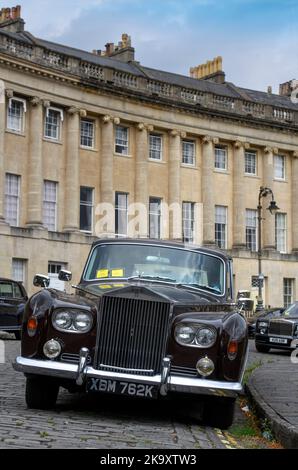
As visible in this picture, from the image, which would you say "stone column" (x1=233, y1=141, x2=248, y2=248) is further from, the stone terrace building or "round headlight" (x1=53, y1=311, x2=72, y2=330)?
"round headlight" (x1=53, y1=311, x2=72, y2=330)

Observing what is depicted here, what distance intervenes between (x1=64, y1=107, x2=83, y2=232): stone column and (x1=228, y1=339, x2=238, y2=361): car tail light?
1429 inches

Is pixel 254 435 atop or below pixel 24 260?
below

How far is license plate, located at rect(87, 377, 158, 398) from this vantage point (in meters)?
8.40

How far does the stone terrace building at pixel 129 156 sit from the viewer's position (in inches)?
1688

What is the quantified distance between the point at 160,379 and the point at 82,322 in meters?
1.06

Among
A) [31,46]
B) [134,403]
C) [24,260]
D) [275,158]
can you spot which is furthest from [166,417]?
[275,158]

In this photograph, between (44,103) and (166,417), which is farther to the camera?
(44,103)

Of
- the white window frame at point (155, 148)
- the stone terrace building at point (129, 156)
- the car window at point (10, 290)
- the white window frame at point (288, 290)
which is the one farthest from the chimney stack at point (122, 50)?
the car window at point (10, 290)

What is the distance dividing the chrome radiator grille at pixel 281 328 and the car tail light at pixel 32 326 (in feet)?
54.3

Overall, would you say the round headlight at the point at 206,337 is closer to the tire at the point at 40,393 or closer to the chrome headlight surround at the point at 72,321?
the chrome headlight surround at the point at 72,321

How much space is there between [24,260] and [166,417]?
109ft
